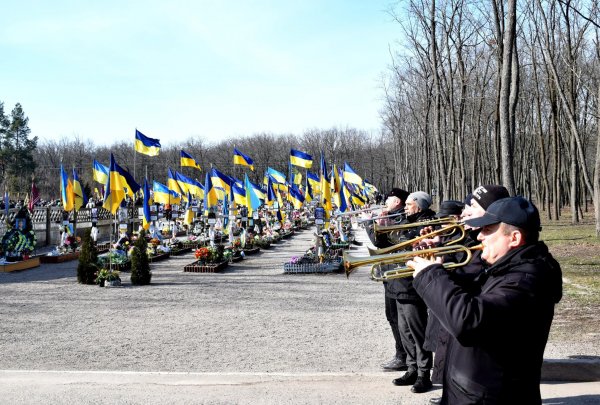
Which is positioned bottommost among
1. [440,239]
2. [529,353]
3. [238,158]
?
[529,353]

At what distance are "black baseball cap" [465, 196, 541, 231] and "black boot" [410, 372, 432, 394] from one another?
3366mm

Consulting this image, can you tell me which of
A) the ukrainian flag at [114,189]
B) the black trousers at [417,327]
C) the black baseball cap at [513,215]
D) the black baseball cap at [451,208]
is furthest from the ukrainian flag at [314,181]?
the black baseball cap at [513,215]

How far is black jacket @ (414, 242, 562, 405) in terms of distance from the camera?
8.62 ft

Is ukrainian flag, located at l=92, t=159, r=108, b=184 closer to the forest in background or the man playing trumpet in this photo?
the forest in background

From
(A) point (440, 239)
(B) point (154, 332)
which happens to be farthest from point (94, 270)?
(A) point (440, 239)

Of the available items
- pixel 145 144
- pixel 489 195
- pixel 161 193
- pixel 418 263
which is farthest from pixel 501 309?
pixel 161 193

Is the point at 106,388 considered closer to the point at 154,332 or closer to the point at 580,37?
the point at 154,332

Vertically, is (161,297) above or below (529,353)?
below

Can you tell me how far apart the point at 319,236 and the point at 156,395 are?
13691 millimetres

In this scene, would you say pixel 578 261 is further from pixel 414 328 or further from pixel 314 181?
pixel 314 181

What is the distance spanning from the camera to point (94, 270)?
16.1 meters

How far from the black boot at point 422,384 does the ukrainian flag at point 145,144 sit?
1775 cm

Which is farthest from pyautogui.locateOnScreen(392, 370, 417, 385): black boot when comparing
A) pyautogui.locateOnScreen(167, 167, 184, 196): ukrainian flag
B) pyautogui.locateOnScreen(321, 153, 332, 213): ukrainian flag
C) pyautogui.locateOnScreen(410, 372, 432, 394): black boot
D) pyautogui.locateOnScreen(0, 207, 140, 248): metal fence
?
pyautogui.locateOnScreen(167, 167, 184, 196): ukrainian flag

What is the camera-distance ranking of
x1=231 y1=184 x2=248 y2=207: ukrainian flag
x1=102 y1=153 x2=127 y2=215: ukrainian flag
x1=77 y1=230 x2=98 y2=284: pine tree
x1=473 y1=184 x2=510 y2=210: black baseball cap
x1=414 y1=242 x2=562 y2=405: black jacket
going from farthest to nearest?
1. x1=231 y1=184 x2=248 y2=207: ukrainian flag
2. x1=102 y1=153 x2=127 y2=215: ukrainian flag
3. x1=77 y1=230 x2=98 y2=284: pine tree
4. x1=473 y1=184 x2=510 y2=210: black baseball cap
5. x1=414 y1=242 x2=562 y2=405: black jacket
